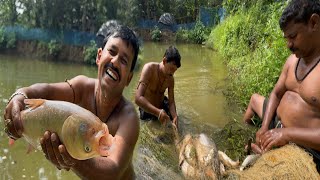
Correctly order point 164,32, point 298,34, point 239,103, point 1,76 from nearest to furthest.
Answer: point 298,34, point 239,103, point 1,76, point 164,32

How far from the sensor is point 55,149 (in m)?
1.72

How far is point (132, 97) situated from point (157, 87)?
2.55 m

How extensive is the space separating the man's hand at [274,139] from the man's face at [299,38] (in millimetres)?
778

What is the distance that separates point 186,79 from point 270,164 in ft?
23.2

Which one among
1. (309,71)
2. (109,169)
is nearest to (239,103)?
(309,71)

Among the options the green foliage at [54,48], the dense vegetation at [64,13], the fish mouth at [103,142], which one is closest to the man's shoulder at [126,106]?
the fish mouth at [103,142]

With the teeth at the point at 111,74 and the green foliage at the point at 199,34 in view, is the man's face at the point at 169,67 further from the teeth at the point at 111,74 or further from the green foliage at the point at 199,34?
the green foliage at the point at 199,34

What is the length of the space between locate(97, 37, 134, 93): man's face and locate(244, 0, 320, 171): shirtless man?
168 cm

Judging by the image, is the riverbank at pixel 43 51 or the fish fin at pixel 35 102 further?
the riverbank at pixel 43 51

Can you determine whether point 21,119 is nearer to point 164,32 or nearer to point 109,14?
point 109,14

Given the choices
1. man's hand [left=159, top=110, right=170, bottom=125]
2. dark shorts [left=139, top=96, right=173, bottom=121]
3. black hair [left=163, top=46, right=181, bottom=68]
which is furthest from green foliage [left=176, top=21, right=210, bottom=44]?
man's hand [left=159, top=110, right=170, bottom=125]

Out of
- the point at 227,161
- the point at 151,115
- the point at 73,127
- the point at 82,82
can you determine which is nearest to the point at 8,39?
the point at 151,115

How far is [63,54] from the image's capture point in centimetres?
1755

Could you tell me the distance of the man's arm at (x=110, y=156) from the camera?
174cm
